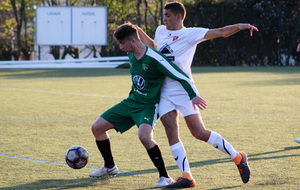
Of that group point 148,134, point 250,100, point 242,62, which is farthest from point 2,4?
point 148,134

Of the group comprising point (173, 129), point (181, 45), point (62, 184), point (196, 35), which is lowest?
point (62, 184)

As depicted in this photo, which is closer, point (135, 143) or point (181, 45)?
point (181, 45)

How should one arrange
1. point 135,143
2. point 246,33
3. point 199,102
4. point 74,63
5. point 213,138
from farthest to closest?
point 74,63 < point 246,33 < point 135,143 < point 213,138 < point 199,102

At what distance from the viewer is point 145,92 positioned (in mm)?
5520

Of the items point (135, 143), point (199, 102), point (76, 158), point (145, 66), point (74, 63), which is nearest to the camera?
point (199, 102)

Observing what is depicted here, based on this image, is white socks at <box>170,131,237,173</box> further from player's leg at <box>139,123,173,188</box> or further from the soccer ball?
the soccer ball

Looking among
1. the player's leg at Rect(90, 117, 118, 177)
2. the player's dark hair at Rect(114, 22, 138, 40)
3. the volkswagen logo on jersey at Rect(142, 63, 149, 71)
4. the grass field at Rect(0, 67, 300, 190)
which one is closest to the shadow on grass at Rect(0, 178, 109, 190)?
the grass field at Rect(0, 67, 300, 190)

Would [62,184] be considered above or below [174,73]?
below

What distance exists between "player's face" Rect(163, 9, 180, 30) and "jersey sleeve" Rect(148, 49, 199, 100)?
0.45 meters

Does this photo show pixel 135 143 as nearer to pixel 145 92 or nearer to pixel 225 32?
pixel 145 92

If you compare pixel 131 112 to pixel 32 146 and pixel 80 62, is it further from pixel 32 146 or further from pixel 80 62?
pixel 80 62

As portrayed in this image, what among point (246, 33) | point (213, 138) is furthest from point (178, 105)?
point (246, 33)

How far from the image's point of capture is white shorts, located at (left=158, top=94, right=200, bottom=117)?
216 inches

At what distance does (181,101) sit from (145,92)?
14.3 inches
